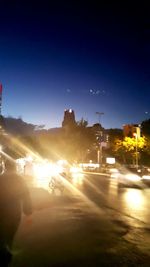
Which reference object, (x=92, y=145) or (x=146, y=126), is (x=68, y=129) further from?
(x=146, y=126)

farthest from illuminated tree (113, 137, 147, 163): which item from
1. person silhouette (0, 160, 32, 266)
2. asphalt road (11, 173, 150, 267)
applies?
person silhouette (0, 160, 32, 266)

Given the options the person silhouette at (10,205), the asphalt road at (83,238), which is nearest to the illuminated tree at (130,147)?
the asphalt road at (83,238)

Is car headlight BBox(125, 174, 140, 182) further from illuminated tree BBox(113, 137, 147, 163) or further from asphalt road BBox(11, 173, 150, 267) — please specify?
illuminated tree BBox(113, 137, 147, 163)

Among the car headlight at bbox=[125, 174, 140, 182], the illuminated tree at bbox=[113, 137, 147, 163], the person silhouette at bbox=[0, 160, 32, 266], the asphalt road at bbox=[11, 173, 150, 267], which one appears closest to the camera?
the person silhouette at bbox=[0, 160, 32, 266]

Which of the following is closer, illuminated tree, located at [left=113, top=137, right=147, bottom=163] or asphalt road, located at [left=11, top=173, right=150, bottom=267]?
asphalt road, located at [left=11, top=173, right=150, bottom=267]

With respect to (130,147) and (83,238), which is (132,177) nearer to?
(83,238)

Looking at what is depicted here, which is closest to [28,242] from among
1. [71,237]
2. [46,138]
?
[71,237]

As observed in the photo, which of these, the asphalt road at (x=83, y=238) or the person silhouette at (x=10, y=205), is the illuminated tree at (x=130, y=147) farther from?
the person silhouette at (x=10, y=205)

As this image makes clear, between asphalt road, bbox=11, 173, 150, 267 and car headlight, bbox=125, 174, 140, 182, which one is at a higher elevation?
car headlight, bbox=125, 174, 140, 182

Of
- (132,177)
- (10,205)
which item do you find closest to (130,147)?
(132,177)

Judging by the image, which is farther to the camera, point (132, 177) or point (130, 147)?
point (130, 147)

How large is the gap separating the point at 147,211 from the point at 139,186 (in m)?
16.7

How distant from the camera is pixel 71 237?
10.1 metres

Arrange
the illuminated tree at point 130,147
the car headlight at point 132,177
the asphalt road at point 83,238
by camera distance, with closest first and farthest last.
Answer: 1. the asphalt road at point 83,238
2. the car headlight at point 132,177
3. the illuminated tree at point 130,147
